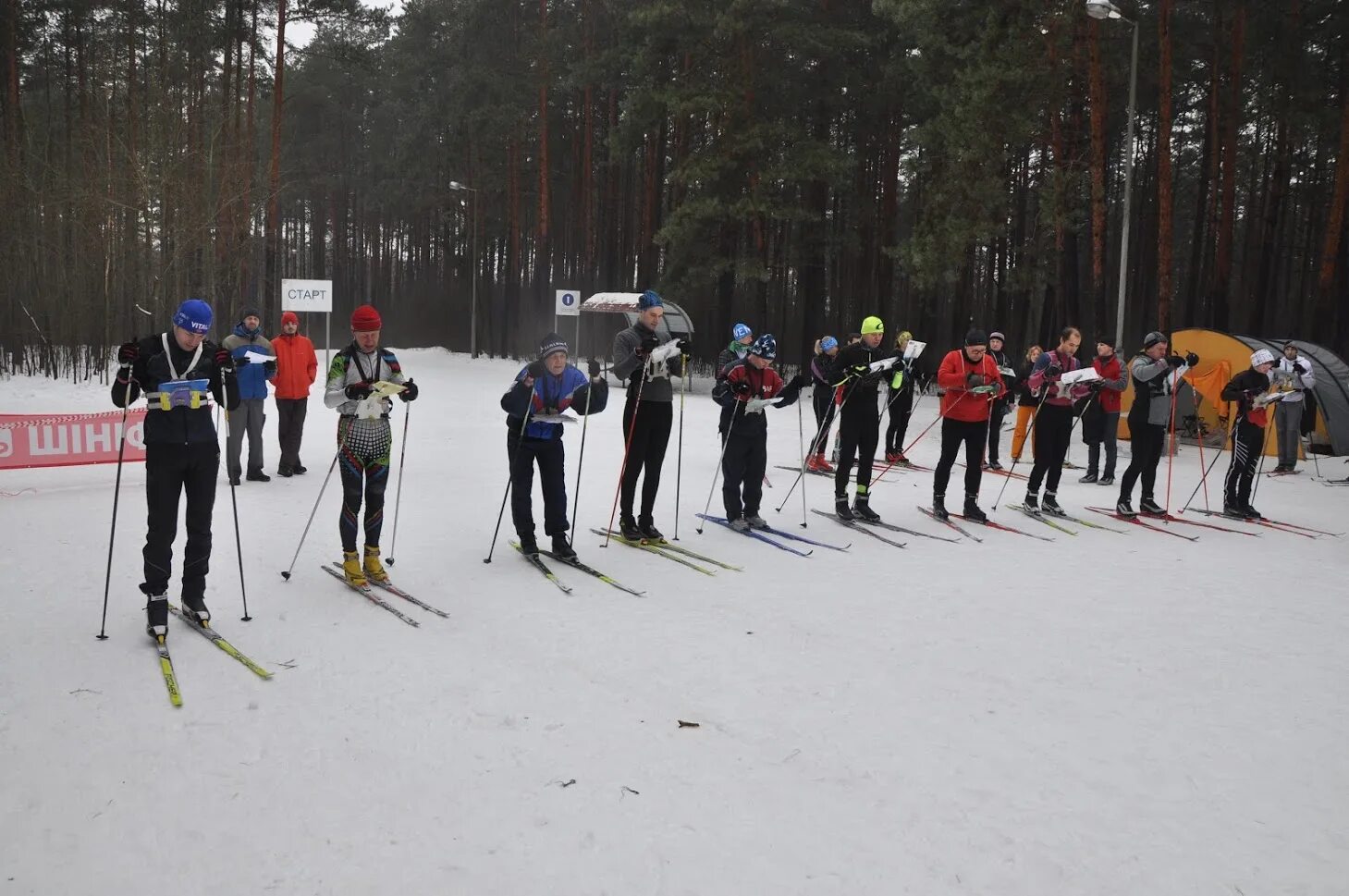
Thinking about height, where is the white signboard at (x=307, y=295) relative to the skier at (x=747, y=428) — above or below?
above

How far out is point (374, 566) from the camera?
6.50m

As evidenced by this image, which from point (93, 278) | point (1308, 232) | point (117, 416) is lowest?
point (117, 416)

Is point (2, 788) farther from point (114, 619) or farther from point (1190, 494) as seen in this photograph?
point (1190, 494)

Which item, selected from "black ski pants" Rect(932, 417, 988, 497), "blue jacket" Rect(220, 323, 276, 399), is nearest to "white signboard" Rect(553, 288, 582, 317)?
"blue jacket" Rect(220, 323, 276, 399)

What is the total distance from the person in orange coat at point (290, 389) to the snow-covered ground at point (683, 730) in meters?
2.99

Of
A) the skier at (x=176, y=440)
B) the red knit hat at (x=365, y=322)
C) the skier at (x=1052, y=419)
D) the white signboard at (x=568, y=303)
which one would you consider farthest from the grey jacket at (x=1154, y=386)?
the white signboard at (x=568, y=303)

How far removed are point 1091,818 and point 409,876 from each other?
246 cm

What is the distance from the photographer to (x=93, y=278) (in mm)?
21500

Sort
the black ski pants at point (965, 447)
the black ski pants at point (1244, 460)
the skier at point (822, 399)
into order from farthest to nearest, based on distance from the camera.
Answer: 1. the skier at point (822, 399)
2. the black ski pants at point (1244, 460)
3. the black ski pants at point (965, 447)

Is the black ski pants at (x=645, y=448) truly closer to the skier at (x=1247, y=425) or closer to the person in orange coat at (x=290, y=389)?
the person in orange coat at (x=290, y=389)

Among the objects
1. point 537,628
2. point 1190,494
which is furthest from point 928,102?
point 537,628

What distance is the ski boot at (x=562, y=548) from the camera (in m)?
7.25

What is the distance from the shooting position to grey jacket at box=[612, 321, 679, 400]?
25.1ft

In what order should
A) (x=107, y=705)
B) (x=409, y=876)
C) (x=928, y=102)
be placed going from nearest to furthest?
(x=409, y=876)
(x=107, y=705)
(x=928, y=102)
